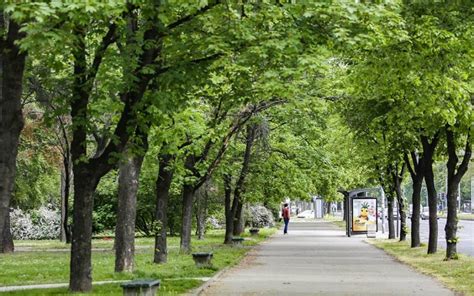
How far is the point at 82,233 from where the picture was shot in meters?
13.9

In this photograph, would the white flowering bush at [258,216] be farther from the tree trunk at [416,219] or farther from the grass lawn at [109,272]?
the grass lawn at [109,272]

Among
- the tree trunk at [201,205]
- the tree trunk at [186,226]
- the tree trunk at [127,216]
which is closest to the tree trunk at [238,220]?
the tree trunk at [201,205]

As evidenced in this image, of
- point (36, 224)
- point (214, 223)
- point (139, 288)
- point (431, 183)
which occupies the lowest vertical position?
point (139, 288)

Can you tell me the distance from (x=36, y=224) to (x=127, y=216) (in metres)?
33.6

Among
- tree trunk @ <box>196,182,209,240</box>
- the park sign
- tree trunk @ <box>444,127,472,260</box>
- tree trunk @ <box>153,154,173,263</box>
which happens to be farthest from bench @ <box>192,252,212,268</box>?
the park sign

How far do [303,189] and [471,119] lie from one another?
18875 millimetres

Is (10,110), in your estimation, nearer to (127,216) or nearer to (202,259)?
(127,216)

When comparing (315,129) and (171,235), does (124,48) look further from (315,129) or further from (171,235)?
(171,235)

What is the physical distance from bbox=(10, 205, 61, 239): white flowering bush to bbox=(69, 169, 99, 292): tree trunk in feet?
118

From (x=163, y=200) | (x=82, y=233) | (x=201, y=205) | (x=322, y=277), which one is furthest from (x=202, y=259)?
(x=201, y=205)

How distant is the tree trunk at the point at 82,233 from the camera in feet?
45.5

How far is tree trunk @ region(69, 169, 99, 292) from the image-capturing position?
45.5ft

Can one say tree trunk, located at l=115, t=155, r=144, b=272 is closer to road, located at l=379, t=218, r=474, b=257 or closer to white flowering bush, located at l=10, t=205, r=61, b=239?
road, located at l=379, t=218, r=474, b=257

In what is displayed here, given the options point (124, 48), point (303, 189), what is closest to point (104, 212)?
point (303, 189)
